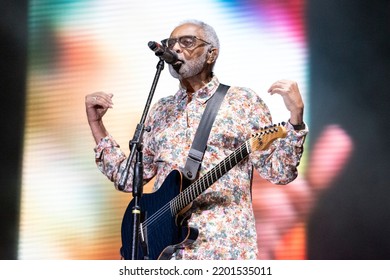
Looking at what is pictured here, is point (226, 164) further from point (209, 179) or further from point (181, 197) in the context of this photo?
point (181, 197)

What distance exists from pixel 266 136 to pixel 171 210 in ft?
1.53

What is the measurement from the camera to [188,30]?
10.9 ft

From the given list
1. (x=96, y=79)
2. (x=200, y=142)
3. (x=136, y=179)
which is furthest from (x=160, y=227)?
(x=96, y=79)

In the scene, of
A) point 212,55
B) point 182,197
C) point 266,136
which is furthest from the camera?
point 212,55

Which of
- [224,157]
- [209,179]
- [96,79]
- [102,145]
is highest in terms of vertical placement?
[96,79]

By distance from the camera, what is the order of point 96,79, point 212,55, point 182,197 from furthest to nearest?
1. point 96,79
2. point 212,55
3. point 182,197

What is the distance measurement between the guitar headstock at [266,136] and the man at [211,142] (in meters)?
0.05

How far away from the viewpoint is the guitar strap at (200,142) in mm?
3121

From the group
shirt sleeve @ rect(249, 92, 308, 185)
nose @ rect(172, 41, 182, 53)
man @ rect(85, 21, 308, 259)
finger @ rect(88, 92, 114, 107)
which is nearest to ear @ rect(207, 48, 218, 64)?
man @ rect(85, 21, 308, 259)

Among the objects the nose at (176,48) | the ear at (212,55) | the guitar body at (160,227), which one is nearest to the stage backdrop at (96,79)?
the ear at (212,55)

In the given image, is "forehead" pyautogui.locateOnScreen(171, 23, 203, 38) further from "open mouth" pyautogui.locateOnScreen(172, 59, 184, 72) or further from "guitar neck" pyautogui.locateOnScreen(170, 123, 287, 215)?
"guitar neck" pyautogui.locateOnScreen(170, 123, 287, 215)

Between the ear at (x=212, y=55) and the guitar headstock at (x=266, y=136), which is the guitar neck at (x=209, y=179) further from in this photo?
the ear at (x=212, y=55)
